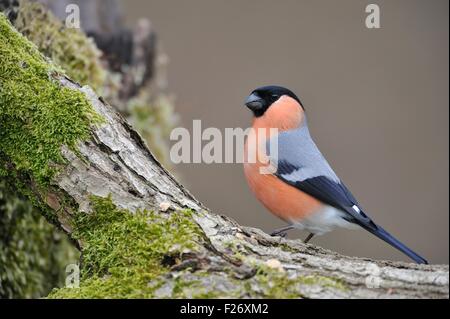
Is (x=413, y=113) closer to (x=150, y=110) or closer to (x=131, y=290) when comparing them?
(x=150, y=110)

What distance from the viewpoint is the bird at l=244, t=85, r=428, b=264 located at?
3.36m

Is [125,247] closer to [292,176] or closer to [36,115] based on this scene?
[36,115]

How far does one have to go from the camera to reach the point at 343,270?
2.62 m

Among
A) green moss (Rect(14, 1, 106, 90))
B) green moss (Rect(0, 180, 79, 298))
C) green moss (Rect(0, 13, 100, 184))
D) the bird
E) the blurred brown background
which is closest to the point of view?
green moss (Rect(0, 13, 100, 184))

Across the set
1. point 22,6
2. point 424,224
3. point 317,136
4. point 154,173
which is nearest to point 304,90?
point 317,136

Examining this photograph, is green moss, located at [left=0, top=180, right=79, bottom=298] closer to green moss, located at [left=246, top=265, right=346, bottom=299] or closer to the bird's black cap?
the bird's black cap

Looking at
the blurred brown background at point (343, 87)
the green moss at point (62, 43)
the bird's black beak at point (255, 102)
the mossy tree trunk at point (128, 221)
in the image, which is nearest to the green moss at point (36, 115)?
the mossy tree trunk at point (128, 221)

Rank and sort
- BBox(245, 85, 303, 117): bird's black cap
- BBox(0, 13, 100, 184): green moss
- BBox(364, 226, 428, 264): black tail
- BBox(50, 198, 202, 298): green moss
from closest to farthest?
BBox(50, 198, 202, 298): green moss < BBox(364, 226, 428, 264): black tail < BBox(0, 13, 100, 184): green moss < BBox(245, 85, 303, 117): bird's black cap

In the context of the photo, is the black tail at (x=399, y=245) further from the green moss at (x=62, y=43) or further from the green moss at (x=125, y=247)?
the green moss at (x=62, y=43)

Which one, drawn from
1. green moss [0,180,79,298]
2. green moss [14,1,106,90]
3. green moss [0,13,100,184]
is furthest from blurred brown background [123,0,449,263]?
Answer: green moss [0,13,100,184]

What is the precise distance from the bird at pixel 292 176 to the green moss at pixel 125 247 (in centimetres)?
75

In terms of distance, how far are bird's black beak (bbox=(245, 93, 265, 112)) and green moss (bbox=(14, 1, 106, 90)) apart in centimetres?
114

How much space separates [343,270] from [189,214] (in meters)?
0.68

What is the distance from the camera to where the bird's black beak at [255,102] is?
12.4 ft
